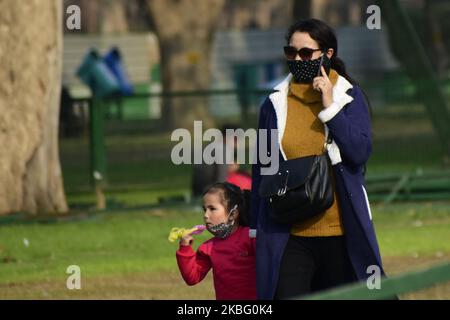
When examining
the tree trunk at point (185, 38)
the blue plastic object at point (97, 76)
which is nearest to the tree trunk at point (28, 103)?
the tree trunk at point (185, 38)

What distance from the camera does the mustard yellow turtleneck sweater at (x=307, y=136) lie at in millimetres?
6684

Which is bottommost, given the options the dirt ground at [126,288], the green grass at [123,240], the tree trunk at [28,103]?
the green grass at [123,240]

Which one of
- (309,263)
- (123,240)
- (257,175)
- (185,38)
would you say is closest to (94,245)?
(123,240)

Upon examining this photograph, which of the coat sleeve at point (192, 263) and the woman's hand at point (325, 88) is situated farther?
the coat sleeve at point (192, 263)

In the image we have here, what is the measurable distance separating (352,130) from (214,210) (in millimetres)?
985

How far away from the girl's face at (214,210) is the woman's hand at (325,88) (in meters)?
0.97

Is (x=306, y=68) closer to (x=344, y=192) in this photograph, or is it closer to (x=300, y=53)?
(x=300, y=53)

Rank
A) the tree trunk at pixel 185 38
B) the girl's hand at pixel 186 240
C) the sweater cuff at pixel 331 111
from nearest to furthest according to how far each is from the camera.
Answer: the sweater cuff at pixel 331 111 < the girl's hand at pixel 186 240 < the tree trunk at pixel 185 38

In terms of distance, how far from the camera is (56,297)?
1084cm

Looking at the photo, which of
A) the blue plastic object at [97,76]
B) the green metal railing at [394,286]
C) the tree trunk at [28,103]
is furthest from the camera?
the blue plastic object at [97,76]

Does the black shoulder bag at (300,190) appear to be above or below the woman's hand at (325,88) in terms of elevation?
below

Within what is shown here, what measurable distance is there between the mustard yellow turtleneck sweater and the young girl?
59 cm

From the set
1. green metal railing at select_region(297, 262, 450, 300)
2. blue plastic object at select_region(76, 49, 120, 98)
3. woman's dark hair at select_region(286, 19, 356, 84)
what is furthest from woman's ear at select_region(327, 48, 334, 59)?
blue plastic object at select_region(76, 49, 120, 98)

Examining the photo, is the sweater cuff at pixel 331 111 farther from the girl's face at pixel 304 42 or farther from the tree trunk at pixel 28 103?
the tree trunk at pixel 28 103
